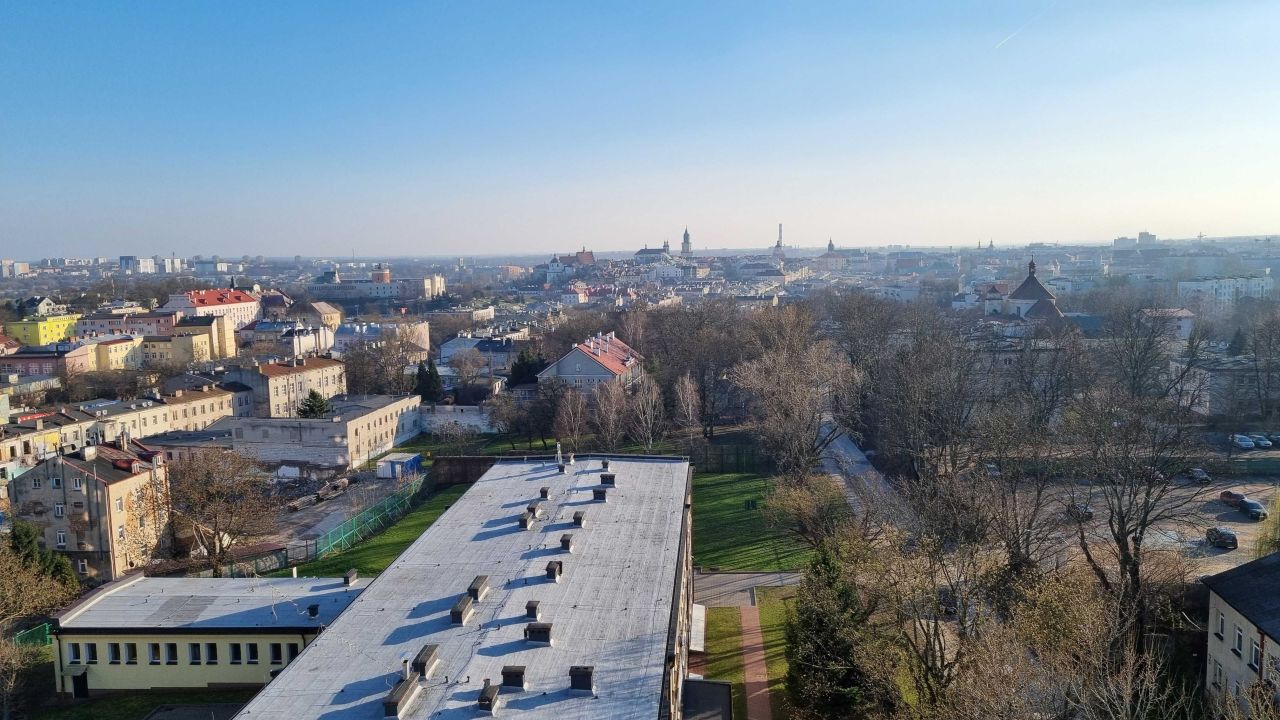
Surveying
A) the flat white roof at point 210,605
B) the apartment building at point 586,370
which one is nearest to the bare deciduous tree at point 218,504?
the flat white roof at point 210,605

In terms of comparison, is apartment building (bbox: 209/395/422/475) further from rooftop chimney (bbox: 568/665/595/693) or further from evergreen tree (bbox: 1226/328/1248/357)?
evergreen tree (bbox: 1226/328/1248/357)

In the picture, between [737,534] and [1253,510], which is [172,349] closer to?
[737,534]

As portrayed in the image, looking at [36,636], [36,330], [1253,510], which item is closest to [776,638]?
[36,636]

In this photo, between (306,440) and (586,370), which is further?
(586,370)

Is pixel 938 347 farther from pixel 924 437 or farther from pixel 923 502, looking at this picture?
pixel 923 502

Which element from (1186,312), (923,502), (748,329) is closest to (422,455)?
(748,329)
